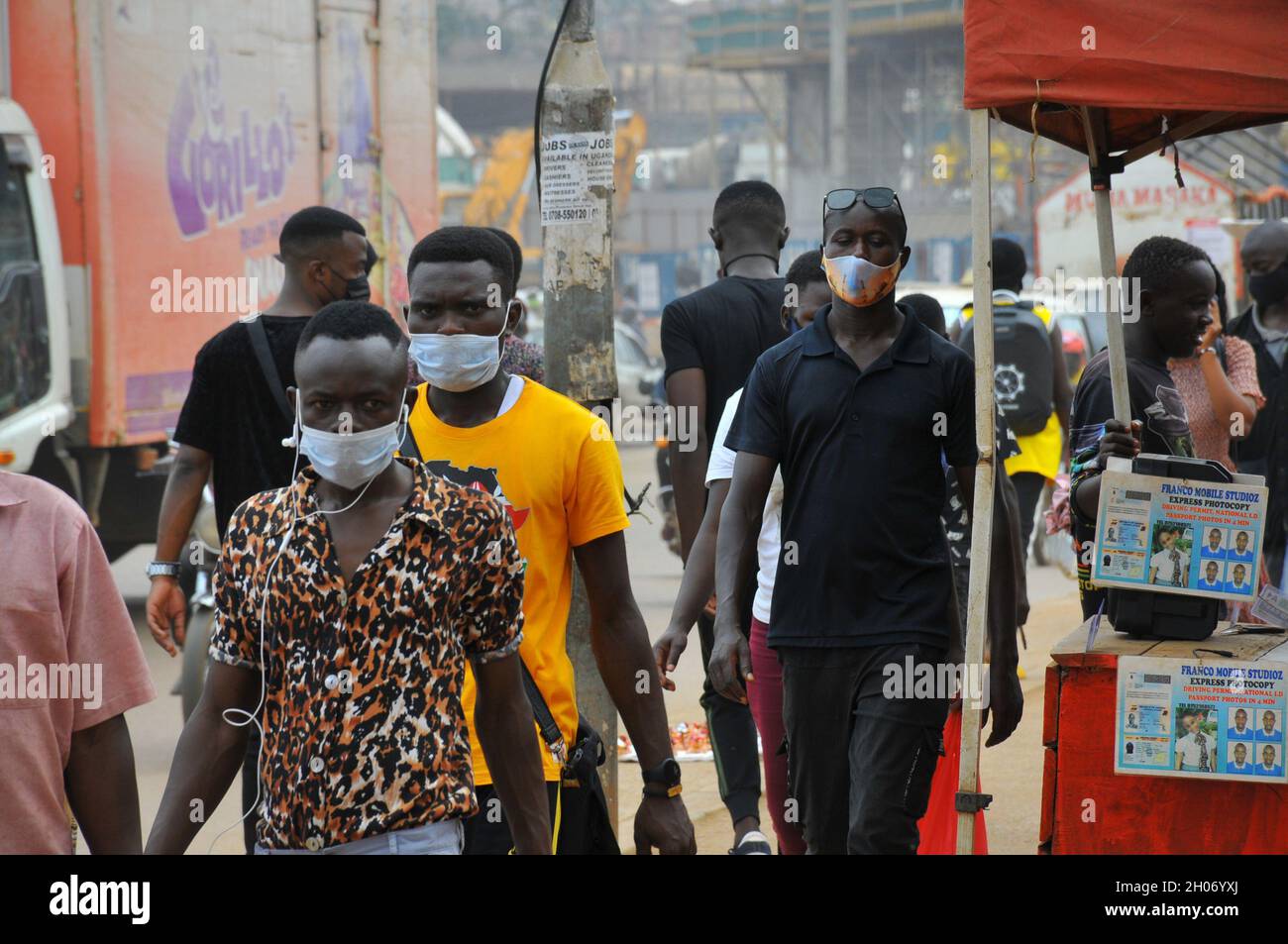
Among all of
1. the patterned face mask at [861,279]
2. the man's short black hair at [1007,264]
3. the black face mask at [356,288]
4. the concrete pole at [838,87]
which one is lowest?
the patterned face mask at [861,279]

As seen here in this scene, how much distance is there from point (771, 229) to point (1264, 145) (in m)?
20.3

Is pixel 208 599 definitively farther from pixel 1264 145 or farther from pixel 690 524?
pixel 1264 145

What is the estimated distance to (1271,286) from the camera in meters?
7.29

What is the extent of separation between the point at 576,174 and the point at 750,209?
683 millimetres

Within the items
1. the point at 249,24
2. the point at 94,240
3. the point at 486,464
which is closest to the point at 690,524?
the point at 486,464

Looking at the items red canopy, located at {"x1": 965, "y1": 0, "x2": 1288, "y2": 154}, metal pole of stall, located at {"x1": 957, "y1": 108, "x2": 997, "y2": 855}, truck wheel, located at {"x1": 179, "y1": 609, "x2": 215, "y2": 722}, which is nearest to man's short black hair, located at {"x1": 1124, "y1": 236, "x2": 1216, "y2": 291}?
red canopy, located at {"x1": 965, "y1": 0, "x2": 1288, "y2": 154}

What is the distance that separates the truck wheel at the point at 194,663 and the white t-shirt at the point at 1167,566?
13.9ft

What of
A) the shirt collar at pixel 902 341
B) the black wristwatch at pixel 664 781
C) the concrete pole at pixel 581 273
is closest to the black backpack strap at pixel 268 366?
the concrete pole at pixel 581 273

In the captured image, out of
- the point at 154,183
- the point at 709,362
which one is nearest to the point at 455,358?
the point at 709,362

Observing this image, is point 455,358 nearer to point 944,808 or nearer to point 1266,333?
point 944,808

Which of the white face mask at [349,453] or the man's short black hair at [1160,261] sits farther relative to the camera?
the man's short black hair at [1160,261]

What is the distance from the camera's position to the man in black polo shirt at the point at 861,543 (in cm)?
401
